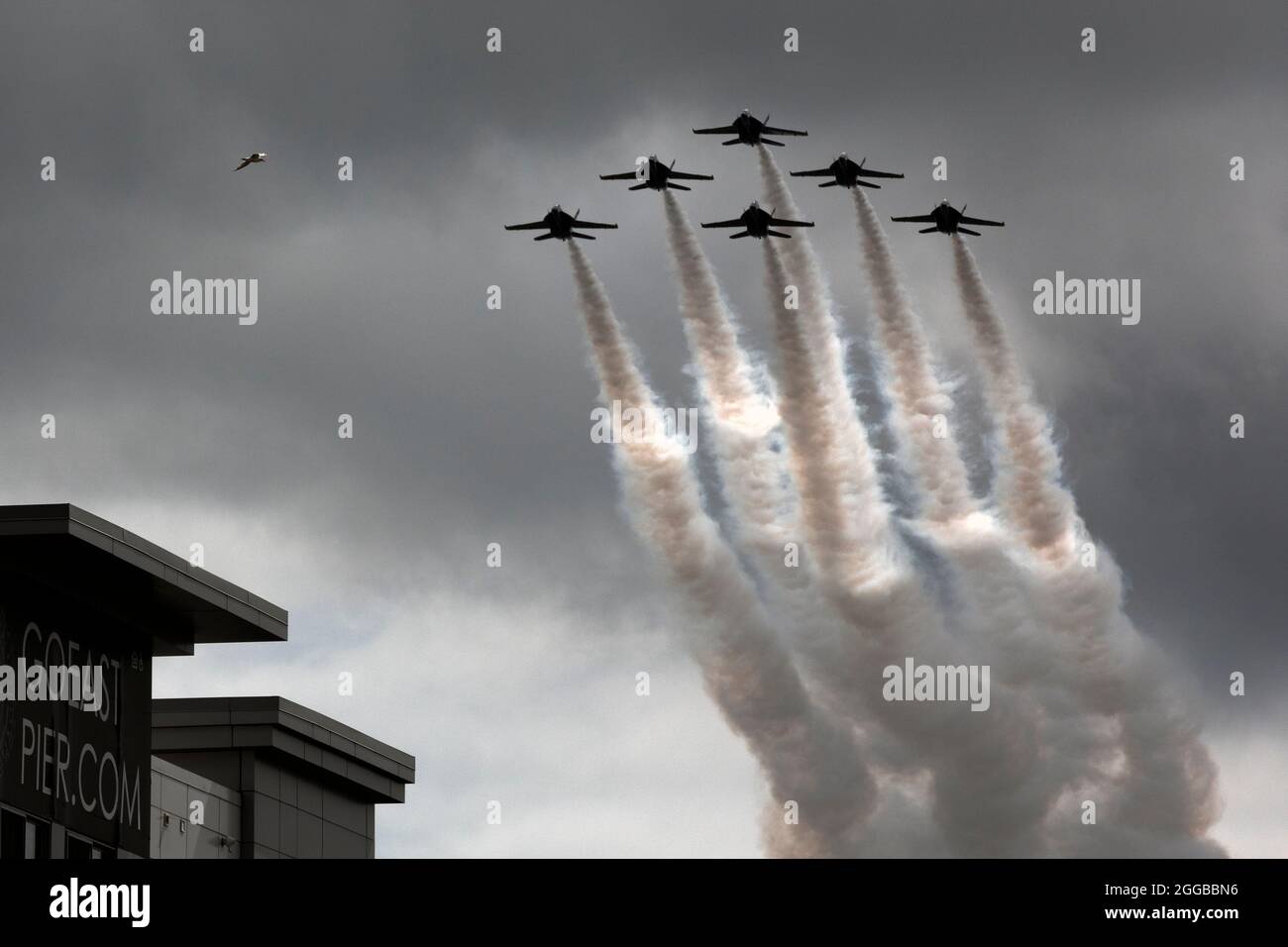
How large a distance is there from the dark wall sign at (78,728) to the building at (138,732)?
0.22 ft

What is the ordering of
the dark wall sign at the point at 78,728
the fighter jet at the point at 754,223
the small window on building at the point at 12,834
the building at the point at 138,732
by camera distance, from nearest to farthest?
the small window on building at the point at 12,834
the dark wall sign at the point at 78,728
the building at the point at 138,732
the fighter jet at the point at 754,223

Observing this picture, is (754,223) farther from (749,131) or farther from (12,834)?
(12,834)

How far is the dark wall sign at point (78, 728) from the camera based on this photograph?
285 ft

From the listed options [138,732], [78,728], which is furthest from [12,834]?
[138,732]

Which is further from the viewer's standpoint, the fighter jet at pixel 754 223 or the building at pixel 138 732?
the fighter jet at pixel 754 223

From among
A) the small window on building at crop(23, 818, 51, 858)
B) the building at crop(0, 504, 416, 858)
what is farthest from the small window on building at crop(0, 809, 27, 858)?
the small window on building at crop(23, 818, 51, 858)

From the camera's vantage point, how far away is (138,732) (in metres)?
96.0

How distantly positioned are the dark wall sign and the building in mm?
67

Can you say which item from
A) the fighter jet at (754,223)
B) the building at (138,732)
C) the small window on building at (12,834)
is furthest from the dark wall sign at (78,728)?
the fighter jet at (754,223)

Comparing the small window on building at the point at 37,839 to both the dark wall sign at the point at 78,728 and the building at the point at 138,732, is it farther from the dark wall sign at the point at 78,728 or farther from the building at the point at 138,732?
the dark wall sign at the point at 78,728
